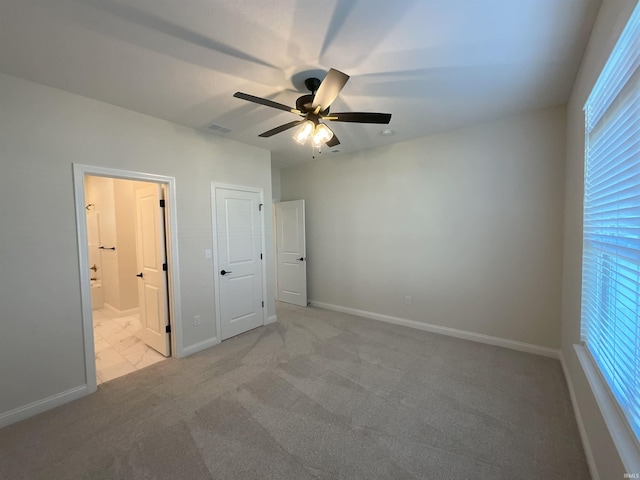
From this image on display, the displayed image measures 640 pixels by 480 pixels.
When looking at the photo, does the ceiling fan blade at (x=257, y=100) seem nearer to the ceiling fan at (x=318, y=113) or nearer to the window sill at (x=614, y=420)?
the ceiling fan at (x=318, y=113)

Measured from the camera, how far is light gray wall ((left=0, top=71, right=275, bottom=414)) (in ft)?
6.73

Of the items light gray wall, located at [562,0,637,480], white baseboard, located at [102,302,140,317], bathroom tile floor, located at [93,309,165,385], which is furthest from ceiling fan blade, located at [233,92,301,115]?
white baseboard, located at [102,302,140,317]

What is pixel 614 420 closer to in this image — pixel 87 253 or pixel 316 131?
pixel 316 131

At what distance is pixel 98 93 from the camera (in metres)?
2.34

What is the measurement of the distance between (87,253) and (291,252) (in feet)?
10.4

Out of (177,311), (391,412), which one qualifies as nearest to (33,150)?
(177,311)

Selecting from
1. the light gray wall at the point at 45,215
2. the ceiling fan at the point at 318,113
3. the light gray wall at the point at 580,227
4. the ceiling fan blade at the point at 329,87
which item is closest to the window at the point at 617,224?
the light gray wall at the point at 580,227

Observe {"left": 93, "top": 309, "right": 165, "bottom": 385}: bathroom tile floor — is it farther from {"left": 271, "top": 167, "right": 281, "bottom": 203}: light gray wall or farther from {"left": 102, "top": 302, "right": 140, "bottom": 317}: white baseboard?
{"left": 271, "top": 167, "right": 281, "bottom": 203}: light gray wall

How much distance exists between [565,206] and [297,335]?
11.2 ft

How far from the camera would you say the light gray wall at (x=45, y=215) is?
2051 millimetres

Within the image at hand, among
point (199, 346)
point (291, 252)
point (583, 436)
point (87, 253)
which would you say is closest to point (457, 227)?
point (583, 436)

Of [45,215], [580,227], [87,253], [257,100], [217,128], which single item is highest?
[217,128]

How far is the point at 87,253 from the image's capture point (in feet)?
7.96

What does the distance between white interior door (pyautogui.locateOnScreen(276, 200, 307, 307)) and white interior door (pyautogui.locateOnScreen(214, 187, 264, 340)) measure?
1.11 metres
